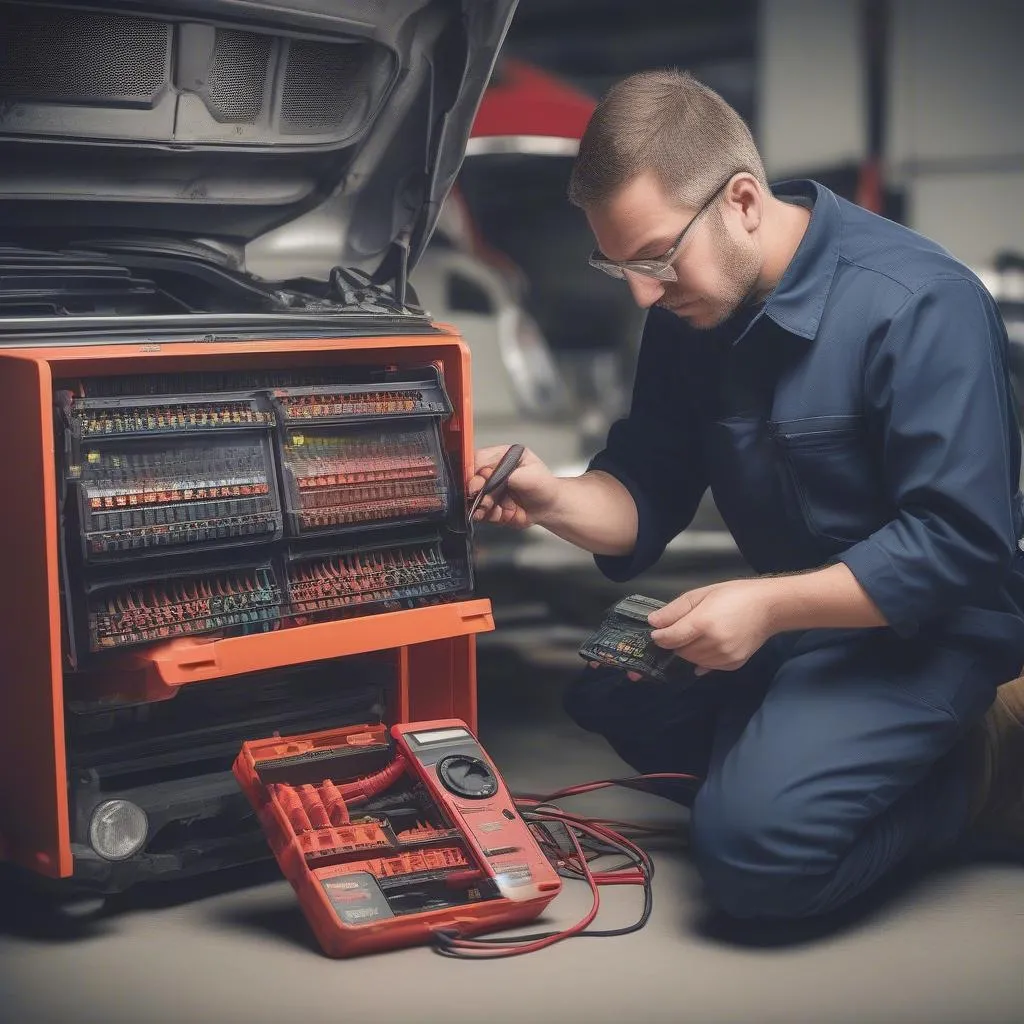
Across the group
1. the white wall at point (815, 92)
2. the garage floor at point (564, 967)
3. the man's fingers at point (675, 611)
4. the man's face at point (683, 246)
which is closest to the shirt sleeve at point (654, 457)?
the man's face at point (683, 246)

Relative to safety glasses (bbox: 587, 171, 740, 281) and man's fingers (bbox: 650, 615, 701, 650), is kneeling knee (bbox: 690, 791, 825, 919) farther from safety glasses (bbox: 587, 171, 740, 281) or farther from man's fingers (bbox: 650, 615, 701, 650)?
safety glasses (bbox: 587, 171, 740, 281)

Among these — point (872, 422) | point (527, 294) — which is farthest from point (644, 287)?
point (527, 294)

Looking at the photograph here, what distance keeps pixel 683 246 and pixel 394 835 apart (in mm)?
803

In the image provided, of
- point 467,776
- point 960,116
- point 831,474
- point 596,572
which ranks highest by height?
point 960,116

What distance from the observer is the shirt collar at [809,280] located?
1869 mm

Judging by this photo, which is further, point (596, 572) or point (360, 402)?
point (596, 572)

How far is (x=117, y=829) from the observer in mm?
1788

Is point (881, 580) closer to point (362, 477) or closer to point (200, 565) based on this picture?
point (362, 477)

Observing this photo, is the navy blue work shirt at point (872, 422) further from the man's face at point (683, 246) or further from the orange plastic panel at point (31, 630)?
the orange plastic panel at point (31, 630)

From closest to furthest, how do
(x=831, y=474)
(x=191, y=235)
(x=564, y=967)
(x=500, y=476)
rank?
1. (x=564, y=967)
2. (x=831, y=474)
3. (x=500, y=476)
4. (x=191, y=235)

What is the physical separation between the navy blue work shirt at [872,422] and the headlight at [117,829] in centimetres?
89

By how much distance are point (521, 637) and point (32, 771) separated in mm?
1636

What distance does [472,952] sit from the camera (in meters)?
1.68

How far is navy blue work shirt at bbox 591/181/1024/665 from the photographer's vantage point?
1.74 m
